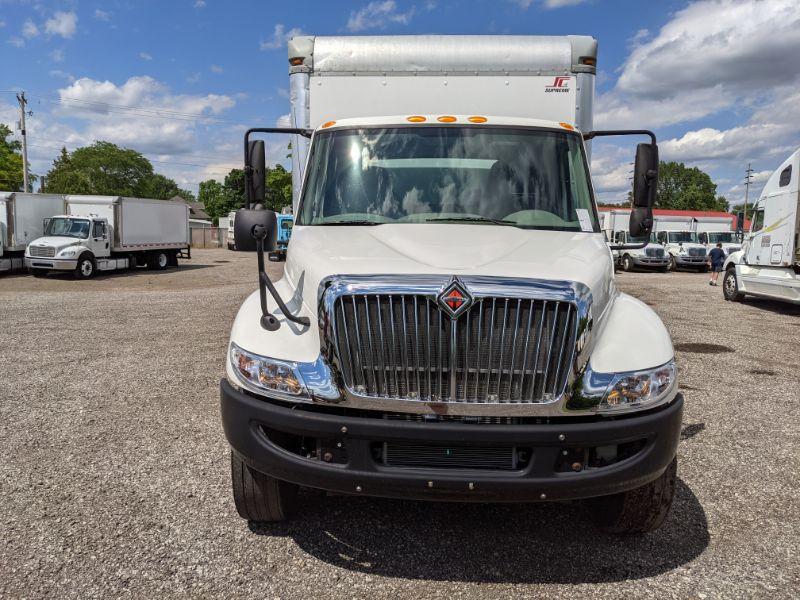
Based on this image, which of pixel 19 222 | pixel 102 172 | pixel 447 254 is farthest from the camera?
pixel 102 172

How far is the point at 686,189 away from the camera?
4043 inches

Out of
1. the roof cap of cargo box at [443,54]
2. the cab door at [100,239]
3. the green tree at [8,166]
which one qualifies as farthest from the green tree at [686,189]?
the roof cap of cargo box at [443,54]

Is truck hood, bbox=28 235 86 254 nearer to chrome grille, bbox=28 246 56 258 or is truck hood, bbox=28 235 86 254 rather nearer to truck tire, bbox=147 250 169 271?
chrome grille, bbox=28 246 56 258

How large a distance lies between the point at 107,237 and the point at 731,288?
20728mm

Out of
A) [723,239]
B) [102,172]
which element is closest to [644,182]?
[723,239]

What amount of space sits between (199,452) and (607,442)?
3081mm

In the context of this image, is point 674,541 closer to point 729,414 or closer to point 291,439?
point 291,439

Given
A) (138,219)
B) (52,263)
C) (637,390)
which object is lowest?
(52,263)

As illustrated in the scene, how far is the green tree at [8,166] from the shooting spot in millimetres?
53406

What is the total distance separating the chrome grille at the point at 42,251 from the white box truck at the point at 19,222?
1338 millimetres

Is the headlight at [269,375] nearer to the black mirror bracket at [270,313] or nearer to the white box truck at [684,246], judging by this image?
the black mirror bracket at [270,313]

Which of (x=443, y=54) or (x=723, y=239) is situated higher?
(x=443, y=54)

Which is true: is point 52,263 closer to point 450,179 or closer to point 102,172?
point 450,179

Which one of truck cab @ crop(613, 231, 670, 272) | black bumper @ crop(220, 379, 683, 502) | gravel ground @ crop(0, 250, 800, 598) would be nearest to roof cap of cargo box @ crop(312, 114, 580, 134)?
black bumper @ crop(220, 379, 683, 502)
